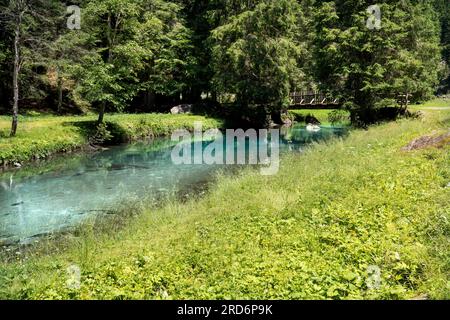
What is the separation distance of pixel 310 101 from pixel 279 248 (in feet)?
186

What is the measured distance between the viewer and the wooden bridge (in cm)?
5944

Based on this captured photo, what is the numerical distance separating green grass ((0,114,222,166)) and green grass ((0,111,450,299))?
1465 centimetres

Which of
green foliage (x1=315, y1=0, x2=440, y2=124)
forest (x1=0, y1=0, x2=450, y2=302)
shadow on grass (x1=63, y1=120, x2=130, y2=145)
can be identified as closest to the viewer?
forest (x1=0, y1=0, x2=450, y2=302)

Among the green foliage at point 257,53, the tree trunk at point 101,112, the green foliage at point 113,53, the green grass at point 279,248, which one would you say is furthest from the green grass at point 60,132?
the green grass at point 279,248

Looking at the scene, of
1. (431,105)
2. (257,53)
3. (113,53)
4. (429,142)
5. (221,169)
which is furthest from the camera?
(431,105)

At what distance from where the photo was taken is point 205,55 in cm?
4966

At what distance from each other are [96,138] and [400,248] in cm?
2603

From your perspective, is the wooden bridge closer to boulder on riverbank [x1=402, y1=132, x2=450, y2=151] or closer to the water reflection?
the water reflection

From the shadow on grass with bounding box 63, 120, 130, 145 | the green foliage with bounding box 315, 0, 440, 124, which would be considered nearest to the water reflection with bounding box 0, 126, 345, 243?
the shadow on grass with bounding box 63, 120, 130, 145

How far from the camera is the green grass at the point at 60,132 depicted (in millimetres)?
23447

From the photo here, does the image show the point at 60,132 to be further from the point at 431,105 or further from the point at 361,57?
the point at 431,105

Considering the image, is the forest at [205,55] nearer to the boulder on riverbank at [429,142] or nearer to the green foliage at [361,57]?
the green foliage at [361,57]

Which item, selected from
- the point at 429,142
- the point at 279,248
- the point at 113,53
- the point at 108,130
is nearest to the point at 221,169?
the point at 429,142

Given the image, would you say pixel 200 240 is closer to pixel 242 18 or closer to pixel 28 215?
pixel 28 215
